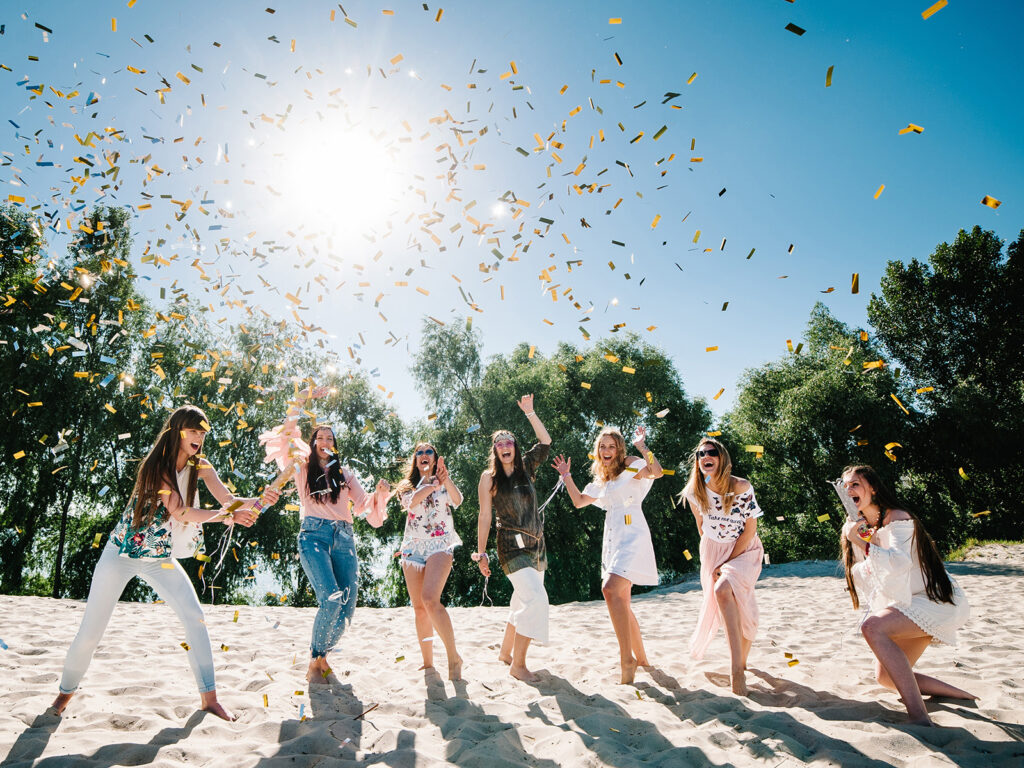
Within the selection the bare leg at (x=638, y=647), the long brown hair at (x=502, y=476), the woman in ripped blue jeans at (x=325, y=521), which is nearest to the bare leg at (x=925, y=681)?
the bare leg at (x=638, y=647)

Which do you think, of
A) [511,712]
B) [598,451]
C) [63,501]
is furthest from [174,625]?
[63,501]

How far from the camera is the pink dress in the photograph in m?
4.48

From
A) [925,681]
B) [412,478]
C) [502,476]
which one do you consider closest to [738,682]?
[925,681]

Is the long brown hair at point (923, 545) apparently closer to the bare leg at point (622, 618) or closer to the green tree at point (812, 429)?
the bare leg at point (622, 618)

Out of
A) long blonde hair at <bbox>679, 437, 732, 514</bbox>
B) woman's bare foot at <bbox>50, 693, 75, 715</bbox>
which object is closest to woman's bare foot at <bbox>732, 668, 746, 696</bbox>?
long blonde hair at <bbox>679, 437, 732, 514</bbox>

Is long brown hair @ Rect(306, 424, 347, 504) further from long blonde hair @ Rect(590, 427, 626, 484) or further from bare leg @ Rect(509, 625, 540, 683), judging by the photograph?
long blonde hair @ Rect(590, 427, 626, 484)

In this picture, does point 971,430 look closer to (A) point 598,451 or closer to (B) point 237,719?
(A) point 598,451

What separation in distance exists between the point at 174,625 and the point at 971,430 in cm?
2705

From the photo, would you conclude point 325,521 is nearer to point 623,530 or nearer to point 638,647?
point 623,530

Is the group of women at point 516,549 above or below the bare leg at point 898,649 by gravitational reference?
above

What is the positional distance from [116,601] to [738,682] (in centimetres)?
441

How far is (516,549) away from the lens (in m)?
5.02

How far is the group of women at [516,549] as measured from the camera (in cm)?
360

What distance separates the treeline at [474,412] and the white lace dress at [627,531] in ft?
37.2
